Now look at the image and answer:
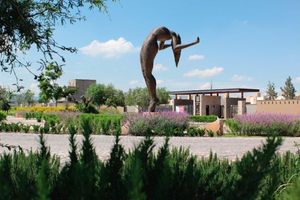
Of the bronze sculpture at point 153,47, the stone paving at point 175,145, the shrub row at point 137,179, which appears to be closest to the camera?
the shrub row at point 137,179

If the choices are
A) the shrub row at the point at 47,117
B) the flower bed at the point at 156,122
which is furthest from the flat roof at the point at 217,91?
the flower bed at the point at 156,122

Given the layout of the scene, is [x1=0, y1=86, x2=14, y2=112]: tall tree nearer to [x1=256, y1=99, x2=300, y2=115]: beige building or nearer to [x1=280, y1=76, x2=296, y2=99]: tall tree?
[x1=256, y1=99, x2=300, y2=115]: beige building

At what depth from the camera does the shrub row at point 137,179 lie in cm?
145

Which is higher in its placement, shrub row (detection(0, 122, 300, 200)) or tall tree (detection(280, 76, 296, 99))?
tall tree (detection(280, 76, 296, 99))

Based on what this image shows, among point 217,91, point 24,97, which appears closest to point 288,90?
point 217,91

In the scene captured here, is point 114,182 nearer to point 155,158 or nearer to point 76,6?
point 155,158

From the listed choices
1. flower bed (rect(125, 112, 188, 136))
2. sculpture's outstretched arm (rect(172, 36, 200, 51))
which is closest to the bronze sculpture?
sculpture's outstretched arm (rect(172, 36, 200, 51))

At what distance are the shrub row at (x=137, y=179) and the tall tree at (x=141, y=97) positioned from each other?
84.0 m

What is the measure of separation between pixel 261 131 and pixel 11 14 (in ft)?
60.5

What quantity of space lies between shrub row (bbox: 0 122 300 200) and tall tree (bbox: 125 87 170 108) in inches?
3306

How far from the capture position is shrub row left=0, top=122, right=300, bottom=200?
145 cm

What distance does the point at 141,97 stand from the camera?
8888 centimetres

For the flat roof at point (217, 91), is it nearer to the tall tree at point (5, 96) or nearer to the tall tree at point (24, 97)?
the tall tree at point (24, 97)

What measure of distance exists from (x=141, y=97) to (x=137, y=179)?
87658 mm
